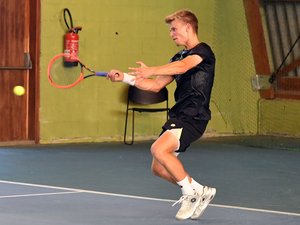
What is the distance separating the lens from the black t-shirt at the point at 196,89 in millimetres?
7750

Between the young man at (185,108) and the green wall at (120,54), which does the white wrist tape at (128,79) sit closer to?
the young man at (185,108)

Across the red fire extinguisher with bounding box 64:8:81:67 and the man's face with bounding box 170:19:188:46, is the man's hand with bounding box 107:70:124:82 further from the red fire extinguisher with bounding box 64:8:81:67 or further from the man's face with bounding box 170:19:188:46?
the red fire extinguisher with bounding box 64:8:81:67

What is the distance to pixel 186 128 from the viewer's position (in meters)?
7.72

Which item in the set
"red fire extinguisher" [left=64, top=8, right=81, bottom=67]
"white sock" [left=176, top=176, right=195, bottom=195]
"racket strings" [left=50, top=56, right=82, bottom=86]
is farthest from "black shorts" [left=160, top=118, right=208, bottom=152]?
"racket strings" [left=50, top=56, right=82, bottom=86]

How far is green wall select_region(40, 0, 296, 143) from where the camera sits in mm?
13875

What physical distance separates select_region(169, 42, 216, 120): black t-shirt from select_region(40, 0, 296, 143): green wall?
6.19 m

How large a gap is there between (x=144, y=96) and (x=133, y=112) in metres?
0.48

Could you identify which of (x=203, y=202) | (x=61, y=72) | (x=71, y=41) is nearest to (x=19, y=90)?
(x=61, y=72)

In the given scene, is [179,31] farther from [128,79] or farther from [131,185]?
[131,185]

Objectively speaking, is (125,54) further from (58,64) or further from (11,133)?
(11,133)

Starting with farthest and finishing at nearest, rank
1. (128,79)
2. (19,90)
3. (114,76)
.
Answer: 1. (19,90)
2. (128,79)
3. (114,76)

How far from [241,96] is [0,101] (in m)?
4.28

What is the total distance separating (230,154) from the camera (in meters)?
13.2

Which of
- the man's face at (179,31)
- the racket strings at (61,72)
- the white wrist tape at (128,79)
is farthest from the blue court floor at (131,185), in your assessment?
the man's face at (179,31)
